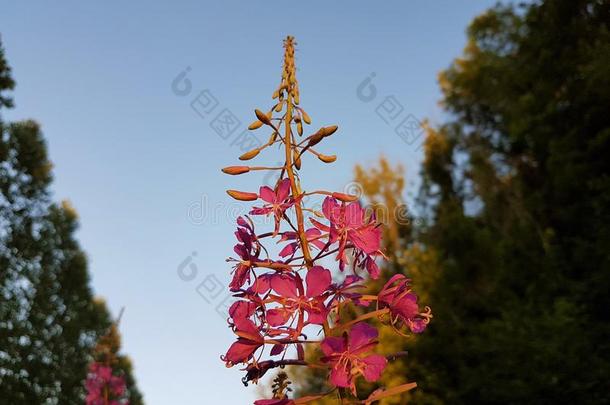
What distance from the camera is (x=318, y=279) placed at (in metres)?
2.06

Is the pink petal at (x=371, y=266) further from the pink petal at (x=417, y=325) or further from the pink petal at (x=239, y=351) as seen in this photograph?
the pink petal at (x=239, y=351)

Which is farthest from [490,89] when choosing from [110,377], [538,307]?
[110,377]

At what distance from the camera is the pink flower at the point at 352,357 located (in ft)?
6.59

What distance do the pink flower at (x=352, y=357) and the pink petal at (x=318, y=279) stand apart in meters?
0.19

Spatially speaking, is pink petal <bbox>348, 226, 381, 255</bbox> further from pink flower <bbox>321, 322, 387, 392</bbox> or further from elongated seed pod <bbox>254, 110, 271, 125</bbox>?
elongated seed pod <bbox>254, 110, 271, 125</bbox>

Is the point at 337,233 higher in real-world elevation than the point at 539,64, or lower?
lower

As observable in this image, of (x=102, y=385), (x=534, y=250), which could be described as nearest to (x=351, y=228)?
(x=102, y=385)

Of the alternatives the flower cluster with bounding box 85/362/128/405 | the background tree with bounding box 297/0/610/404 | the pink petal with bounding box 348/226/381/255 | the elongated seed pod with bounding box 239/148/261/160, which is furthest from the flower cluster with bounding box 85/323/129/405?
the background tree with bounding box 297/0/610/404

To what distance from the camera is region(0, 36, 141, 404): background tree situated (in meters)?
15.4

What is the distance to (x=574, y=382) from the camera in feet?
38.4

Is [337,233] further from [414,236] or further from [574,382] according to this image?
[414,236]

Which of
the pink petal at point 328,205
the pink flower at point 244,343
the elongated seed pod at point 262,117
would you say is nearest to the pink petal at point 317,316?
the pink flower at point 244,343

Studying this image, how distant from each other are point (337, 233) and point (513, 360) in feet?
41.1

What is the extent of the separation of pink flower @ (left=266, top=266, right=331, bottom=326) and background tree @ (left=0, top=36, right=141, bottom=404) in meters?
13.9
